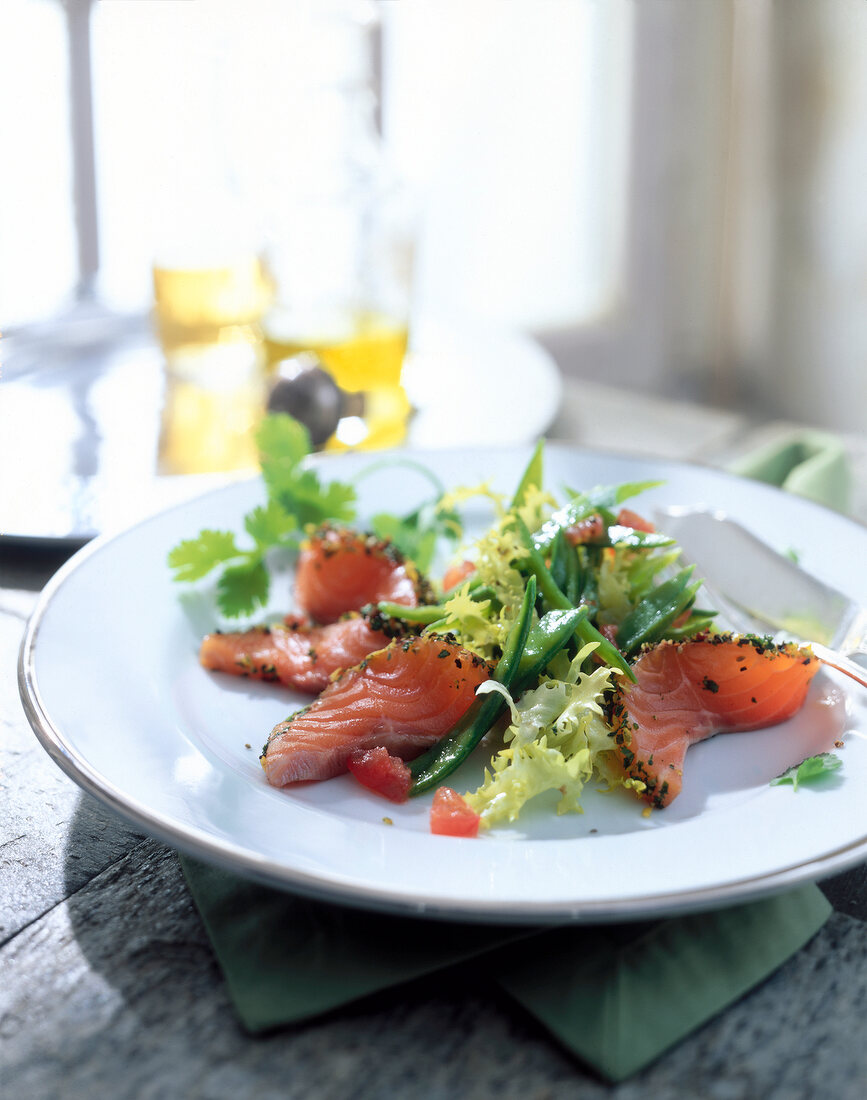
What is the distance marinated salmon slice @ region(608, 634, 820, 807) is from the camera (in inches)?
48.3

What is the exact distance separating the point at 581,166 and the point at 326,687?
13.1 feet

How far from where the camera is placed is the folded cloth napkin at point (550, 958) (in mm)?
902

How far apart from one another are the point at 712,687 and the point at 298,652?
1.66ft

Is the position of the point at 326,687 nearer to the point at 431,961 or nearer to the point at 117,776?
the point at 117,776

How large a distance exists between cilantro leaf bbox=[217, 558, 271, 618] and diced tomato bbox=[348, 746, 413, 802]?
43cm

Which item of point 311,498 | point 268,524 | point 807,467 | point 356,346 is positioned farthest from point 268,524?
point 807,467

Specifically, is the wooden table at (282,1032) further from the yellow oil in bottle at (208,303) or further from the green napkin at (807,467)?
the yellow oil in bottle at (208,303)

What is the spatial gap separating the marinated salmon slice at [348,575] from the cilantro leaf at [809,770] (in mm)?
553

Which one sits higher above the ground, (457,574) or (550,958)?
(457,574)

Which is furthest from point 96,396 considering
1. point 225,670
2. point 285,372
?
point 225,670

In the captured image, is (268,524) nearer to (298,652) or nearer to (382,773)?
(298,652)

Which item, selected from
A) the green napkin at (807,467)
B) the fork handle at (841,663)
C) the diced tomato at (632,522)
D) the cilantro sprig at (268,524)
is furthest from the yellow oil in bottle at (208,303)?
the fork handle at (841,663)

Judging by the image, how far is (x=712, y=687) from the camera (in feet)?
4.12

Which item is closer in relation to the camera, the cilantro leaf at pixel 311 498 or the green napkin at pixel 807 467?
the cilantro leaf at pixel 311 498
